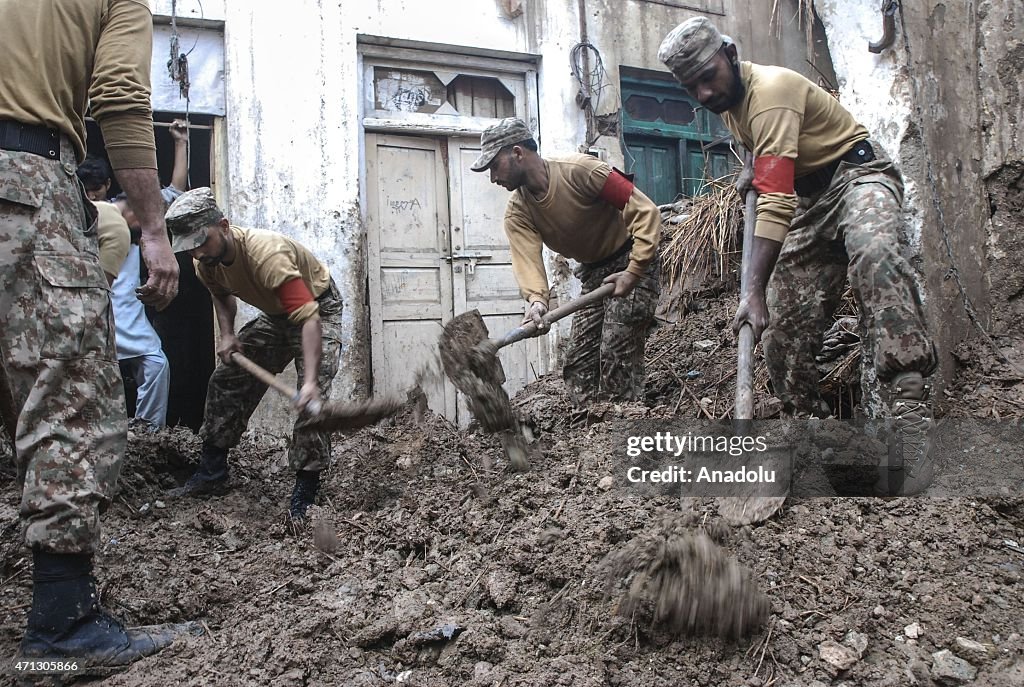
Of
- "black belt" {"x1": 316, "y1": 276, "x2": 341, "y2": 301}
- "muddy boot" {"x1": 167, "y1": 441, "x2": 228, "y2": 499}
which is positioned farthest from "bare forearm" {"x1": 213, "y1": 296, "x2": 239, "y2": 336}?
"muddy boot" {"x1": 167, "y1": 441, "x2": 228, "y2": 499}

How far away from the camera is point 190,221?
12.6ft

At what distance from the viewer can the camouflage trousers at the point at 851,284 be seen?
316 centimetres

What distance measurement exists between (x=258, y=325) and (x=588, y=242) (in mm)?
1958

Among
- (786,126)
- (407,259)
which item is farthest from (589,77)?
(786,126)

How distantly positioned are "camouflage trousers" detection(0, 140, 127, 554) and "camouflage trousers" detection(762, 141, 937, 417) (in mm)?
2819

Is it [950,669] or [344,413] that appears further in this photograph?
[344,413]

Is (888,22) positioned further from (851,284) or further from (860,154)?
(851,284)

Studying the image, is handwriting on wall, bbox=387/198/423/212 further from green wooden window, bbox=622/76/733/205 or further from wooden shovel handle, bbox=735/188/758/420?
wooden shovel handle, bbox=735/188/758/420

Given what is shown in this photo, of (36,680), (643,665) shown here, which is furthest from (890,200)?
(36,680)

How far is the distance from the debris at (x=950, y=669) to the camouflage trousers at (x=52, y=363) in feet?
7.83

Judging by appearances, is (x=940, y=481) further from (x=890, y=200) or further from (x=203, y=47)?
(x=203, y=47)

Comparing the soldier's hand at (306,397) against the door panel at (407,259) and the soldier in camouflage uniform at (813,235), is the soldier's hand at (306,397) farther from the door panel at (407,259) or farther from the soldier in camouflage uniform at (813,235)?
the door panel at (407,259)

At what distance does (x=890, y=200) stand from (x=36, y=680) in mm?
3474

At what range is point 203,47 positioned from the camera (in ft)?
Result: 19.2
